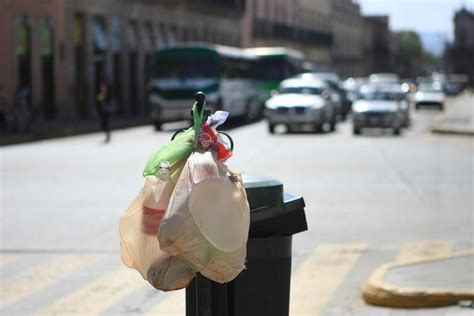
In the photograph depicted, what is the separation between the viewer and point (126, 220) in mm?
5547

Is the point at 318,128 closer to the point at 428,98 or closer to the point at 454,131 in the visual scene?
the point at 454,131

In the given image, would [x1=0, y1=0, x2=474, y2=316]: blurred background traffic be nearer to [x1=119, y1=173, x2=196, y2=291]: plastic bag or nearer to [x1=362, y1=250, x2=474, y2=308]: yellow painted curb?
[x1=362, y1=250, x2=474, y2=308]: yellow painted curb

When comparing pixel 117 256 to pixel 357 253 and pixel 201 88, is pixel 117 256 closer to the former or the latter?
pixel 357 253

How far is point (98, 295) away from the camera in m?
9.57

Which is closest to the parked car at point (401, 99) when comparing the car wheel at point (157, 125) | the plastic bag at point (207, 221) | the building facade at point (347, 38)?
the car wheel at point (157, 125)

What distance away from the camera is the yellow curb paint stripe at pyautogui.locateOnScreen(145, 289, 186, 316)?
8844mm

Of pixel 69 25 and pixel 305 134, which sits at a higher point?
pixel 69 25

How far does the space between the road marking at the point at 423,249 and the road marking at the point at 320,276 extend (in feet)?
1.42

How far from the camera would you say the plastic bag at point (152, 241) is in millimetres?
5426

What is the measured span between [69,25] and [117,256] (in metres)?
36.9

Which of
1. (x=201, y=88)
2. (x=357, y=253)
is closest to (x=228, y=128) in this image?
(x=201, y=88)

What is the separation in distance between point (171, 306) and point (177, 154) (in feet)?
12.6

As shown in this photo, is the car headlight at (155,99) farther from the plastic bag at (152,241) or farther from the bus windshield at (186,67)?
the plastic bag at (152,241)

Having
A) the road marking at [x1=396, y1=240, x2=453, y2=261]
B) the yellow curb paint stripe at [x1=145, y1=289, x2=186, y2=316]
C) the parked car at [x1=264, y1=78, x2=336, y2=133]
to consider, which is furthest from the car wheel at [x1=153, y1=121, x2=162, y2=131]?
the yellow curb paint stripe at [x1=145, y1=289, x2=186, y2=316]
